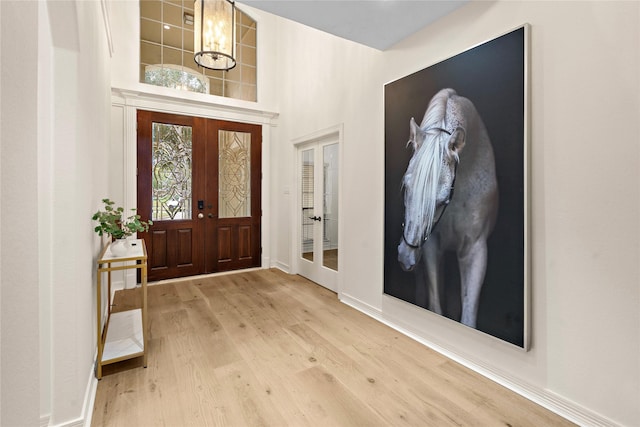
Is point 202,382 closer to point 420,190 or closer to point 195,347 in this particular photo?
point 195,347

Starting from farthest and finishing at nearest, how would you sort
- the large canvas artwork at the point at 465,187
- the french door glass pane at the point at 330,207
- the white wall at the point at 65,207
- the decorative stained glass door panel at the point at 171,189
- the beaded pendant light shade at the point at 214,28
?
the decorative stained glass door panel at the point at 171,189 → the french door glass pane at the point at 330,207 → the beaded pendant light shade at the point at 214,28 → the large canvas artwork at the point at 465,187 → the white wall at the point at 65,207

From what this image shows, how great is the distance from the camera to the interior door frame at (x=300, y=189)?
12.1ft

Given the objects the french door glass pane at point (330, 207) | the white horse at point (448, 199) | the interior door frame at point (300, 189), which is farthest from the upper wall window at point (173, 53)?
the white horse at point (448, 199)

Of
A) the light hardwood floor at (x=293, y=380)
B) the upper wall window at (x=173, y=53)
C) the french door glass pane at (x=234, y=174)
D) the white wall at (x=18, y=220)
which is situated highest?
the upper wall window at (x=173, y=53)

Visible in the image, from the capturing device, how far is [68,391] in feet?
5.22

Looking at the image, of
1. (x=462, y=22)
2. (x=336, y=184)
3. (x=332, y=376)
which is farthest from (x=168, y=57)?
(x=332, y=376)

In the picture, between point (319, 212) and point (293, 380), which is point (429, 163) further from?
point (319, 212)

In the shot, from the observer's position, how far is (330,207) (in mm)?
4098

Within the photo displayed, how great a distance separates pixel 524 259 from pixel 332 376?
1.45m

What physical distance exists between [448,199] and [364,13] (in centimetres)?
153

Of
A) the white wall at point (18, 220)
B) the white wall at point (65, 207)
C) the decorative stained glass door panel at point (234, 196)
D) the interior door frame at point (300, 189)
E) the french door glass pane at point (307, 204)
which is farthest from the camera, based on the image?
the decorative stained glass door panel at point (234, 196)

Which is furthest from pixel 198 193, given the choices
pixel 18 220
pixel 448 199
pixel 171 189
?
pixel 18 220

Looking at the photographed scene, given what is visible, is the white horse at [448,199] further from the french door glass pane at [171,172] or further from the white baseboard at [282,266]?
the french door glass pane at [171,172]

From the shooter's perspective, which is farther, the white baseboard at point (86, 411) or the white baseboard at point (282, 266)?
the white baseboard at point (282, 266)
